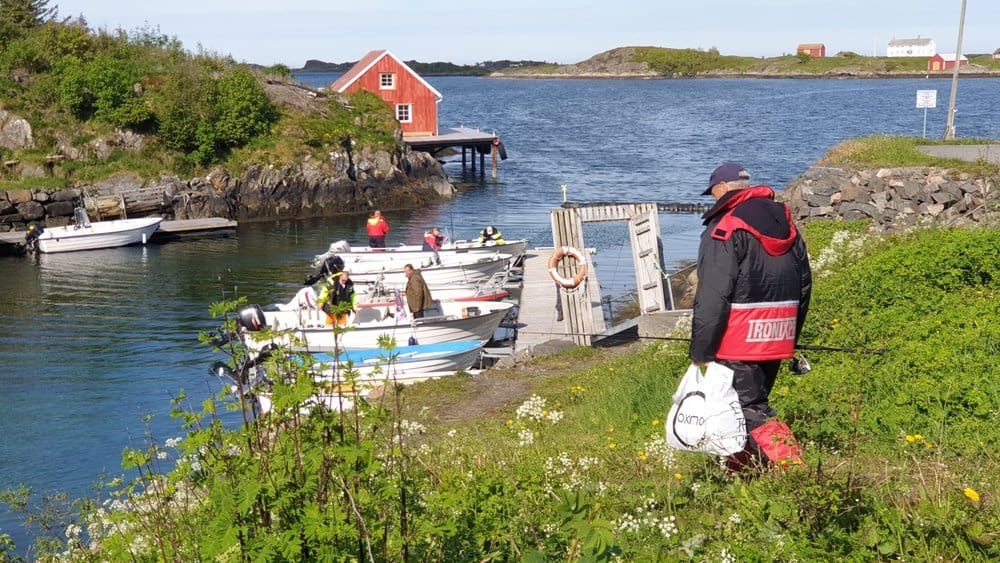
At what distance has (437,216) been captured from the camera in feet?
144

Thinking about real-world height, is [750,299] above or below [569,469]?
above

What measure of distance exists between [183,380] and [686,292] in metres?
11.4

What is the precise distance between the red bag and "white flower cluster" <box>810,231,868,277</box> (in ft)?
27.0

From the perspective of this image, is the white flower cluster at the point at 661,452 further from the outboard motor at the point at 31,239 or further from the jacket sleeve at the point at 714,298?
the outboard motor at the point at 31,239

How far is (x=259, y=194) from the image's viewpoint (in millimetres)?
43812

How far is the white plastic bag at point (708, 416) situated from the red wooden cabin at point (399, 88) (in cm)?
5109

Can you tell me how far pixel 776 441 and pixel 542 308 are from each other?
16.5 meters

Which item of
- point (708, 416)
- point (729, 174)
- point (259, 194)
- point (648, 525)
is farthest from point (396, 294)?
point (259, 194)

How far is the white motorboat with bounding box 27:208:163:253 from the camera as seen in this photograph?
35438 mm

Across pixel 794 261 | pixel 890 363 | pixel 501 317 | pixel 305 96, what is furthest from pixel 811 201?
pixel 305 96

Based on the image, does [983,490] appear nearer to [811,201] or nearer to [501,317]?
[501,317]

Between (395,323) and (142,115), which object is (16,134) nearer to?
(142,115)

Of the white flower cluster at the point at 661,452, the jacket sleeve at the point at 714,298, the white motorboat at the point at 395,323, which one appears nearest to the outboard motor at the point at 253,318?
the white motorboat at the point at 395,323

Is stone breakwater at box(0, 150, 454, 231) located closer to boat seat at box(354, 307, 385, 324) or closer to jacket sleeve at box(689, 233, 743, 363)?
boat seat at box(354, 307, 385, 324)
